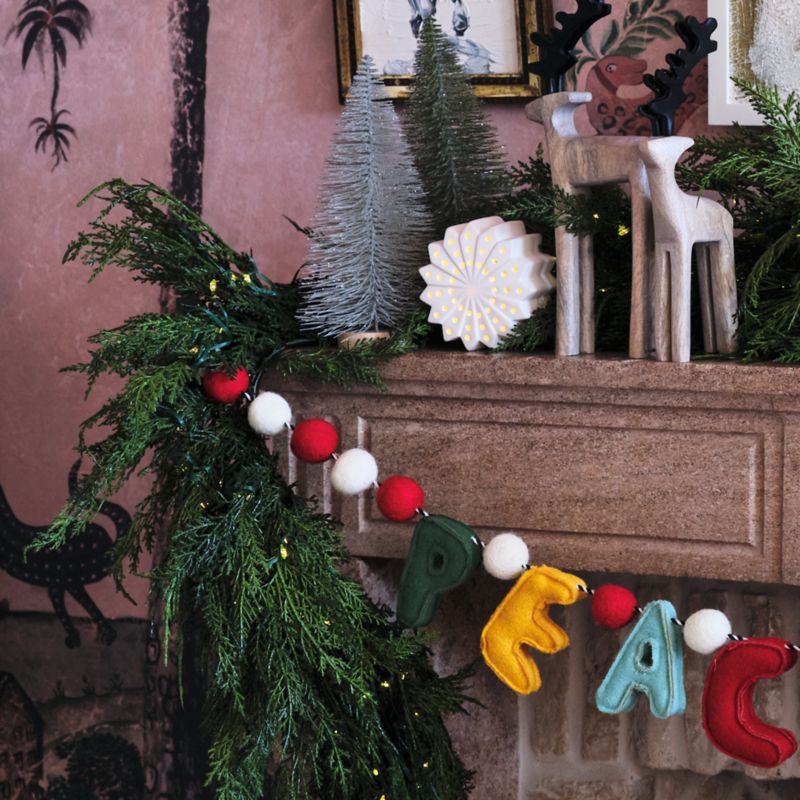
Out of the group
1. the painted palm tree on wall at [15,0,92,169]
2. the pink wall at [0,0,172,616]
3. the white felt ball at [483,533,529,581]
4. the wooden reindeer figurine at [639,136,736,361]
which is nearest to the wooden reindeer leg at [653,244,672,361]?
the wooden reindeer figurine at [639,136,736,361]

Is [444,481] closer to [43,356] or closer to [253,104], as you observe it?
[253,104]

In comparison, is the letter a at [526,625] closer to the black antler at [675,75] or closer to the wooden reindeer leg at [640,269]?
the wooden reindeer leg at [640,269]

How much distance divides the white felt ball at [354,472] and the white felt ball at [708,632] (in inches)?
14.8

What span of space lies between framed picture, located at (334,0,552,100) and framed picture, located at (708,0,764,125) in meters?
0.23

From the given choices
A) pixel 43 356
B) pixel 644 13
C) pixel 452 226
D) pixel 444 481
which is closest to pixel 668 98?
pixel 452 226

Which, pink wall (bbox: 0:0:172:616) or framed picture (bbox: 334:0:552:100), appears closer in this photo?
framed picture (bbox: 334:0:552:100)

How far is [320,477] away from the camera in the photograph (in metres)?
1.36

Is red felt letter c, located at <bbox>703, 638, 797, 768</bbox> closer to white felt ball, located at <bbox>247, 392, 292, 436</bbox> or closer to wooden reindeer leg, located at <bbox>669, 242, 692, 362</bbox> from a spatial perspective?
wooden reindeer leg, located at <bbox>669, 242, 692, 362</bbox>

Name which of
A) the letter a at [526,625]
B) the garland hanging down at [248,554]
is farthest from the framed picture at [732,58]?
the letter a at [526,625]

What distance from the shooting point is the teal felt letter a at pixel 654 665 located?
115 centimetres

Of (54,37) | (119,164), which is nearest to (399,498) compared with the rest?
(119,164)

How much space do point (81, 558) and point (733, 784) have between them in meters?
1.07

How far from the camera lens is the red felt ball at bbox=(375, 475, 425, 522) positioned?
1246 millimetres

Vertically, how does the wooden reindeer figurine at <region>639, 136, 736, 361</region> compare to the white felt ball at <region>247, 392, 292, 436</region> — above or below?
above
